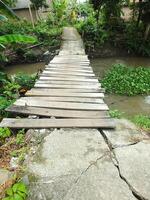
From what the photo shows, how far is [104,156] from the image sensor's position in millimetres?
2973

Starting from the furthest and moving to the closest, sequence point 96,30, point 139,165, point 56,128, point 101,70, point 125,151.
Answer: point 96,30, point 101,70, point 56,128, point 125,151, point 139,165

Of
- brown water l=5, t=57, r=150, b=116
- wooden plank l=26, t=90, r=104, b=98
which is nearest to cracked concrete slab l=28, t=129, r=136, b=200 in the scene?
wooden plank l=26, t=90, r=104, b=98

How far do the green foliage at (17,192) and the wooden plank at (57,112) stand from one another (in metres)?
1.63

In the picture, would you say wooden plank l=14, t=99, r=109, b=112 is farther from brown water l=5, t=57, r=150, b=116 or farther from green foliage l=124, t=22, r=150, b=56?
green foliage l=124, t=22, r=150, b=56

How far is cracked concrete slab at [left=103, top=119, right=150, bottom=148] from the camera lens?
10.8 feet

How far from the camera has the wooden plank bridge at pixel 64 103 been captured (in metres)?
3.64

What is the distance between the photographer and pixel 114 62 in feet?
43.2

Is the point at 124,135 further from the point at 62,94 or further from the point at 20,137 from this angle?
the point at 62,94

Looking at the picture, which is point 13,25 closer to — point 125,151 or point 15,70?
point 15,70

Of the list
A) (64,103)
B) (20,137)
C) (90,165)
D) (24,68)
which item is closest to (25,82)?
(64,103)

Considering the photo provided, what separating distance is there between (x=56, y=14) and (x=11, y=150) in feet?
51.1

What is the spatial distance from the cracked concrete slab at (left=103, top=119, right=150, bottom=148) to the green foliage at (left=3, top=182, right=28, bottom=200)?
48.8 inches

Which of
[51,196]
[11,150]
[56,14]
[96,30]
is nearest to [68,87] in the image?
[11,150]

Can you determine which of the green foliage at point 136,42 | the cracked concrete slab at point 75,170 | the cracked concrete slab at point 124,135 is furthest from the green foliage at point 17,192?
the green foliage at point 136,42
